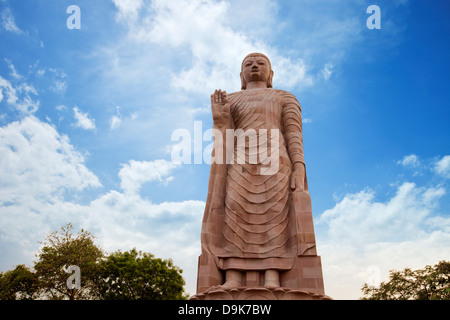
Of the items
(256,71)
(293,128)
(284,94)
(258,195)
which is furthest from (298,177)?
(256,71)

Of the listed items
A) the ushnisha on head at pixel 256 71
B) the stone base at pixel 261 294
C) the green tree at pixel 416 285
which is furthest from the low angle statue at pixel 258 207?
the green tree at pixel 416 285

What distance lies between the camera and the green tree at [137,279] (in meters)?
22.9

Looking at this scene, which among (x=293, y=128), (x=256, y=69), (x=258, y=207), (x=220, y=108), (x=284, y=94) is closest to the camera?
(x=258, y=207)

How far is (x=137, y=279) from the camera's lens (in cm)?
2333

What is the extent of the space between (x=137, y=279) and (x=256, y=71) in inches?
717

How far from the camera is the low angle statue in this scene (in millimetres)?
6801

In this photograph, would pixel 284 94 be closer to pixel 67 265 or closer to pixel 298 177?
pixel 298 177

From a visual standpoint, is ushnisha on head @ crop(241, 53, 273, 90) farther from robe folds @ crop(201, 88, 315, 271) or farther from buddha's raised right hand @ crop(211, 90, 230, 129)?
buddha's raised right hand @ crop(211, 90, 230, 129)

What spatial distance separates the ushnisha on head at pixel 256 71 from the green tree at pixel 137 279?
1760 cm

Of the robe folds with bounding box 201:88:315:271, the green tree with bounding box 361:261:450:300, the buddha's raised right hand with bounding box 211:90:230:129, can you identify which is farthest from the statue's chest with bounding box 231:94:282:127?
the green tree with bounding box 361:261:450:300

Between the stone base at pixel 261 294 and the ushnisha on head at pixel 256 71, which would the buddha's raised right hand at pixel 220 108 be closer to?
the ushnisha on head at pixel 256 71

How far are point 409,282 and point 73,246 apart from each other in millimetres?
19355

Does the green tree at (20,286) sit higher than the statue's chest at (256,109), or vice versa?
the statue's chest at (256,109)

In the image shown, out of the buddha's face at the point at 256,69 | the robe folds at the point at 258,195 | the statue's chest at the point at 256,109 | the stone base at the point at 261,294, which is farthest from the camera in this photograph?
the buddha's face at the point at 256,69
